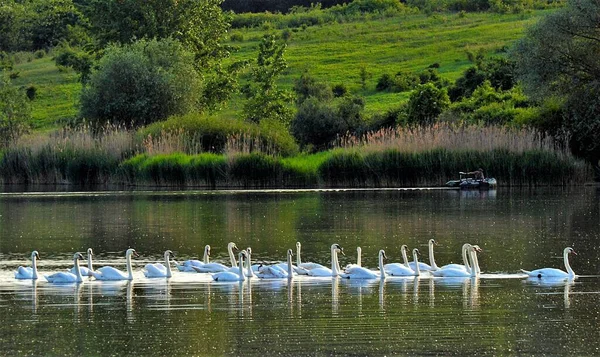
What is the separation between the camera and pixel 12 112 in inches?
2758

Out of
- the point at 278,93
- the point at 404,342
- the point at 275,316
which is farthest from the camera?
the point at 278,93

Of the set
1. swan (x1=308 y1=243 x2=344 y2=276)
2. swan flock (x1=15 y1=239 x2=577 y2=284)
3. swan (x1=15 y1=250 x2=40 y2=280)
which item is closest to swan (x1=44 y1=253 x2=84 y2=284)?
swan flock (x1=15 y1=239 x2=577 y2=284)

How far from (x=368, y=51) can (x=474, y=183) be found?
49.0 m

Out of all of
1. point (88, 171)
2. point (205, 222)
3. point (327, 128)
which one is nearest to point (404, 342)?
point (205, 222)

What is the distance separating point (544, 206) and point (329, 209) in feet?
21.5

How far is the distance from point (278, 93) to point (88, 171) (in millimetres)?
19194

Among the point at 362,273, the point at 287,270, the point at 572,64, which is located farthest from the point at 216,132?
the point at 362,273

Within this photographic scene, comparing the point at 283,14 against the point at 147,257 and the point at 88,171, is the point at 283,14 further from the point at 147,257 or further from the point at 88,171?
the point at 147,257

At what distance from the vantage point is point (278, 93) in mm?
73750

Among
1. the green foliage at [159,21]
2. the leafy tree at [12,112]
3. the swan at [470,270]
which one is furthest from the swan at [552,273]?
the green foliage at [159,21]

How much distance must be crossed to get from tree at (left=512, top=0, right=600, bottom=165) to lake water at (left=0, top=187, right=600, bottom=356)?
1360 cm

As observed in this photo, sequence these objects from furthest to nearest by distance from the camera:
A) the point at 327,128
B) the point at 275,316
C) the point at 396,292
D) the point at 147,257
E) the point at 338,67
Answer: the point at 338,67 < the point at 327,128 < the point at 147,257 < the point at 396,292 < the point at 275,316

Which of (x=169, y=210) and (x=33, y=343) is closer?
(x=33, y=343)

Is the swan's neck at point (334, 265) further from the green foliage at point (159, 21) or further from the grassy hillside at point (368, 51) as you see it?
the grassy hillside at point (368, 51)
